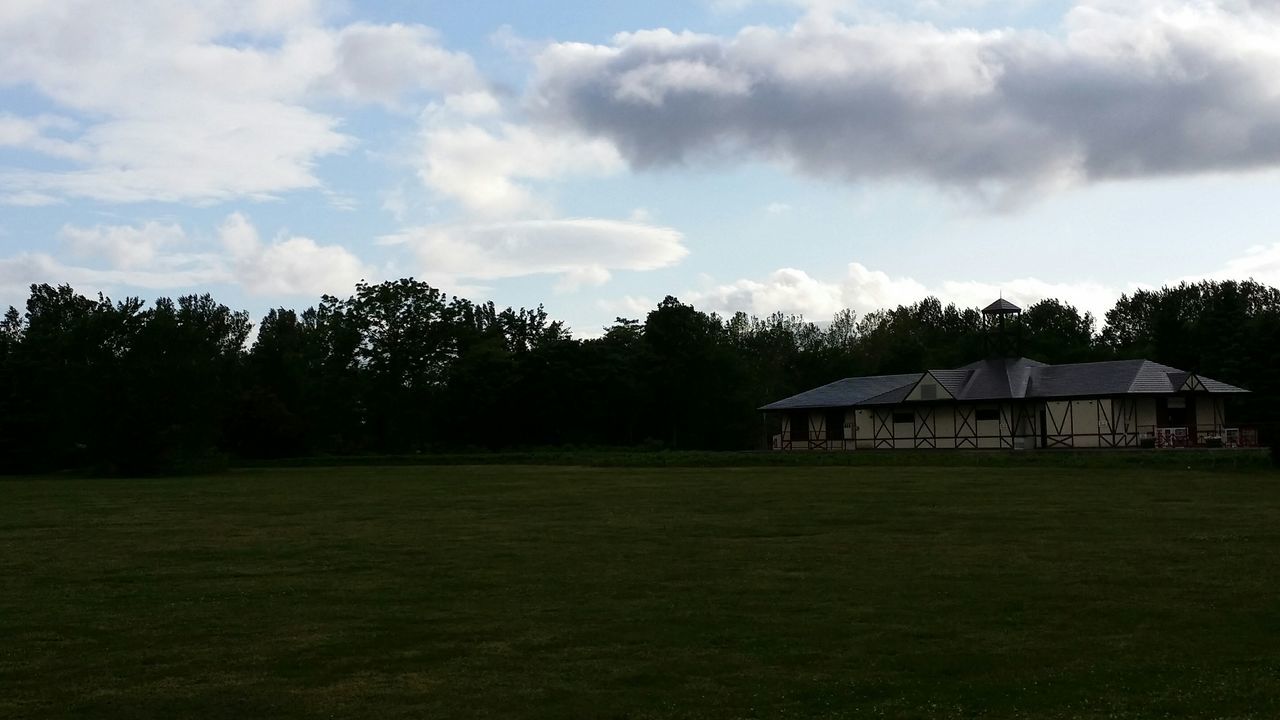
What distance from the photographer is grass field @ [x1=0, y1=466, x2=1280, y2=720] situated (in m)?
9.45

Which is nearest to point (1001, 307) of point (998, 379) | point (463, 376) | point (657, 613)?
point (998, 379)

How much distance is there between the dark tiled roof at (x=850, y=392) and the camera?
6838 cm

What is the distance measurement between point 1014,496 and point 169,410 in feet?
138

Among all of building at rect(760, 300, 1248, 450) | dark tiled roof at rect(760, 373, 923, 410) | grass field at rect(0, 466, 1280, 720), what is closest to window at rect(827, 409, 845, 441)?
building at rect(760, 300, 1248, 450)

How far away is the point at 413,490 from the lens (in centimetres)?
3731

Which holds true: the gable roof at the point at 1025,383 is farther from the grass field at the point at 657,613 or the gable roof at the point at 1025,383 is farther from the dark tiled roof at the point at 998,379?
the grass field at the point at 657,613

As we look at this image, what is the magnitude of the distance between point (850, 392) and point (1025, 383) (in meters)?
11.2

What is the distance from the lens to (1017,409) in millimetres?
61281

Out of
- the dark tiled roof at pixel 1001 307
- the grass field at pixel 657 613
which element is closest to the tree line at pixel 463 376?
the dark tiled roof at pixel 1001 307

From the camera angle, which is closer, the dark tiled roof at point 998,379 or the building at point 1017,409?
the building at point 1017,409

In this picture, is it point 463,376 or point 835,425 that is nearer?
point 835,425

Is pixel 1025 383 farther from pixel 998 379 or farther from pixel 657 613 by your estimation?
pixel 657 613

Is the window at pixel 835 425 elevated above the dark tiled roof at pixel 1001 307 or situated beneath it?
situated beneath

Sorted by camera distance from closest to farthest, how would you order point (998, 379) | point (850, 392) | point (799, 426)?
point (998, 379)
point (850, 392)
point (799, 426)
